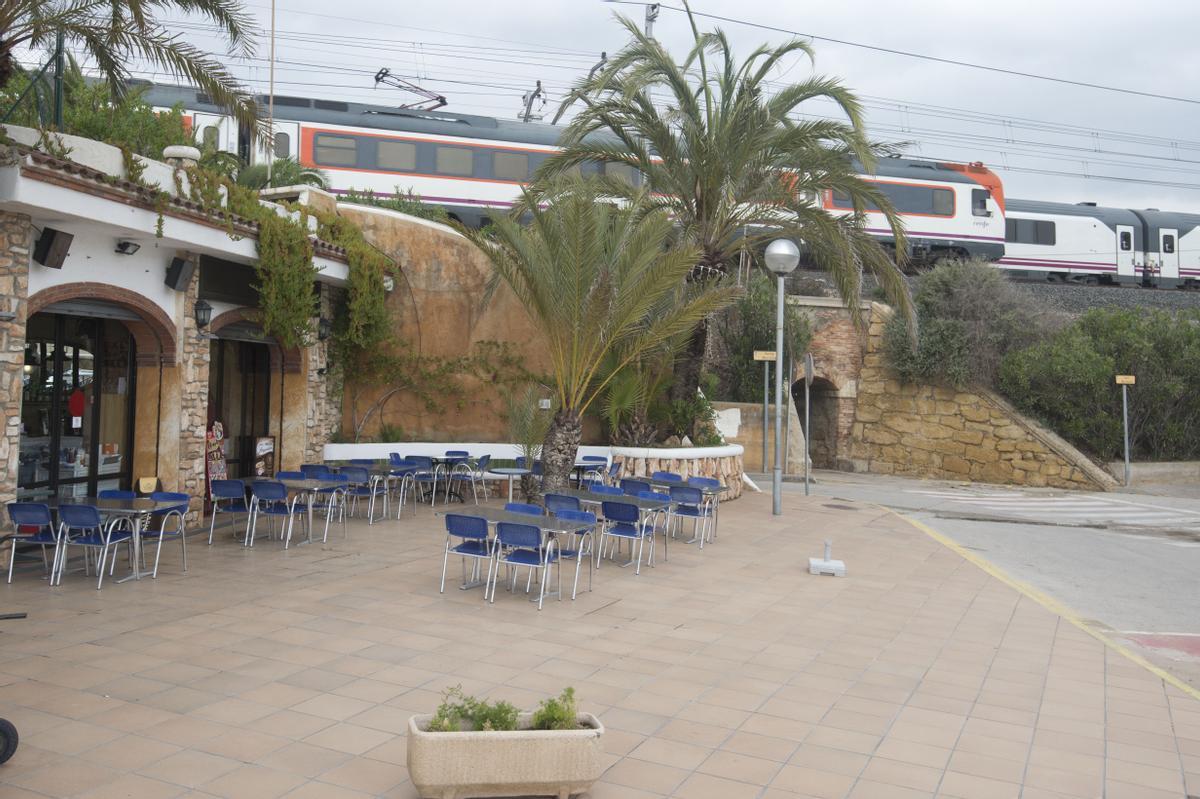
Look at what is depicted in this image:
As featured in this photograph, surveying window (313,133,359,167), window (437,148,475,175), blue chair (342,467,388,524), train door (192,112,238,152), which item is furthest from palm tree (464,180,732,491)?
train door (192,112,238,152)

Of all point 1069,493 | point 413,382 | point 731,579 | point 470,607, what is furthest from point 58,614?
point 1069,493

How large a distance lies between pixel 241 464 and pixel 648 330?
6485 millimetres

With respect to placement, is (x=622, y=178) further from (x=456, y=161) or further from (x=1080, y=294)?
(x=1080, y=294)

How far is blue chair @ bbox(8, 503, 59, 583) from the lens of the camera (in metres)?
7.46

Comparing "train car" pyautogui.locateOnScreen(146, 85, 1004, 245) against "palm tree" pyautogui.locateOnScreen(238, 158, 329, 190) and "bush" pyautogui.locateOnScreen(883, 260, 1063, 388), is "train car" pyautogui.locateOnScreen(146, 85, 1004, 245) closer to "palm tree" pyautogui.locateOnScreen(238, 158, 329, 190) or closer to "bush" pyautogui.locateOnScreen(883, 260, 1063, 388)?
"palm tree" pyautogui.locateOnScreen(238, 158, 329, 190)

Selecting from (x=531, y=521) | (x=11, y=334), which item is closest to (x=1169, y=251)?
(x=531, y=521)

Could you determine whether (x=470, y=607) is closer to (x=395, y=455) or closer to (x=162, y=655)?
(x=162, y=655)

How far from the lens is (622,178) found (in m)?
14.4

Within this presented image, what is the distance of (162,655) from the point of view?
5773mm

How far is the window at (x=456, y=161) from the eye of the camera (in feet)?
65.5

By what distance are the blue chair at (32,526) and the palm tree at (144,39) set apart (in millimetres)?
3938

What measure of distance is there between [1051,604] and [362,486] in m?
8.44

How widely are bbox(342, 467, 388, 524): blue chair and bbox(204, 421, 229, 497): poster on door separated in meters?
1.74

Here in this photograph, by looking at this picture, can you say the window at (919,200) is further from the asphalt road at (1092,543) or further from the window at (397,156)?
the window at (397,156)
